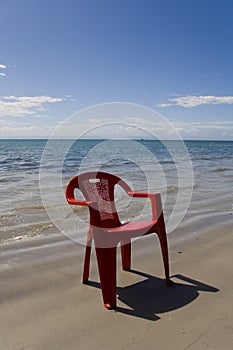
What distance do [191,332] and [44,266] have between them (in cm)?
171

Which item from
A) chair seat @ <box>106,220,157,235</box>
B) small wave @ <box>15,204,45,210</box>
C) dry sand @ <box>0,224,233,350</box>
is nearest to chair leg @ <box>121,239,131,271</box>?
dry sand @ <box>0,224,233,350</box>

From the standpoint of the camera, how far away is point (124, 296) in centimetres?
287

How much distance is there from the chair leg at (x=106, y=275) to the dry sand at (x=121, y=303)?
93mm

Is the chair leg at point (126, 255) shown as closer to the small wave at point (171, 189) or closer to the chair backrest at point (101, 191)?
the chair backrest at point (101, 191)

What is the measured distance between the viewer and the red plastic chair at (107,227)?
2.66 meters

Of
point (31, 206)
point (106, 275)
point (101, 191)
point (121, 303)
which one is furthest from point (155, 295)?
point (31, 206)

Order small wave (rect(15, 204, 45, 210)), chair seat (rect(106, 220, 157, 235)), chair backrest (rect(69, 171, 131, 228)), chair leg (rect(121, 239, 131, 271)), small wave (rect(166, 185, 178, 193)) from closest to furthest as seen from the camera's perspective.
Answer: chair seat (rect(106, 220, 157, 235)) → chair backrest (rect(69, 171, 131, 228)) → chair leg (rect(121, 239, 131, 271)) → small wave (rect(15, 204, 45, 210)) → small wave (rect(166, 185, 178, 193))

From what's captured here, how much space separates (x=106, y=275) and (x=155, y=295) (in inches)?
20.7

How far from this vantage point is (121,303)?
107 inches

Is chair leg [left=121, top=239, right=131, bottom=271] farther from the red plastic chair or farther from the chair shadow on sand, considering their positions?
the chair shadow on sand

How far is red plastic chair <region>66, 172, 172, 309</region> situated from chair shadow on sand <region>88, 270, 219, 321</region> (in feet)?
0.39

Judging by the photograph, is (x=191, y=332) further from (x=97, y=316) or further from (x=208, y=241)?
(x=208, y=241)

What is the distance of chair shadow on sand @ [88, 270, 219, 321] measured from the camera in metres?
2.60

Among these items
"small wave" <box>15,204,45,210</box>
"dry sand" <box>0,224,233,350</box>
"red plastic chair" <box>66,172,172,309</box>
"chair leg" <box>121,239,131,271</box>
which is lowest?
"dry sand" <box>0,224,233,350</box>
